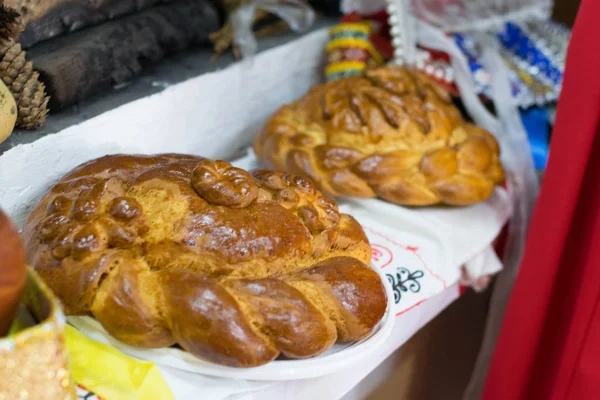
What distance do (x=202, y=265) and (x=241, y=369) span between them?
114mm

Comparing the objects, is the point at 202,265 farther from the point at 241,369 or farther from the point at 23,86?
the point at 23,86

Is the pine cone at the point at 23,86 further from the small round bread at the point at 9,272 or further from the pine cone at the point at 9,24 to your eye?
the small round bread at the point at 9,272

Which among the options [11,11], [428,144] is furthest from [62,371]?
[428,144]

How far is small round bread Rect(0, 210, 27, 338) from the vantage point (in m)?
0.47

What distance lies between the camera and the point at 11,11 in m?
0.71

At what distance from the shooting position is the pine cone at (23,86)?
73 cm

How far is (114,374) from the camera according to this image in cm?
60

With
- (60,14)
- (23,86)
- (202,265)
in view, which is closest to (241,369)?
(202,265)

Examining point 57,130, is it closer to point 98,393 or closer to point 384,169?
point 98,393

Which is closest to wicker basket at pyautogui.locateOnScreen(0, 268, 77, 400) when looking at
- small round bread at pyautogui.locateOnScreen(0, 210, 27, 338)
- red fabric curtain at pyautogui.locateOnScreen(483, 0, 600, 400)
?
small round bread at pyautogui.locateOnScreen(0, 210, 27, 338)

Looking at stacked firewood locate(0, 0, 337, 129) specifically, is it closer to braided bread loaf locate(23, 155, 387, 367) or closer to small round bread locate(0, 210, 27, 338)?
braided bread loaf locate(23, 155, 387, 367)

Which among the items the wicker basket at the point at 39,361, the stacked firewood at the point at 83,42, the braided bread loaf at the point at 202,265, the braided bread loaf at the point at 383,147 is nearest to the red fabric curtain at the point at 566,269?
the braided bread loaf at the point at 383,147

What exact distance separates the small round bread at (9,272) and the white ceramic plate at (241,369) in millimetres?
127

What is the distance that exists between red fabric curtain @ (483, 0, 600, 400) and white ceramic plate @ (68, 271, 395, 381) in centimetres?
42
